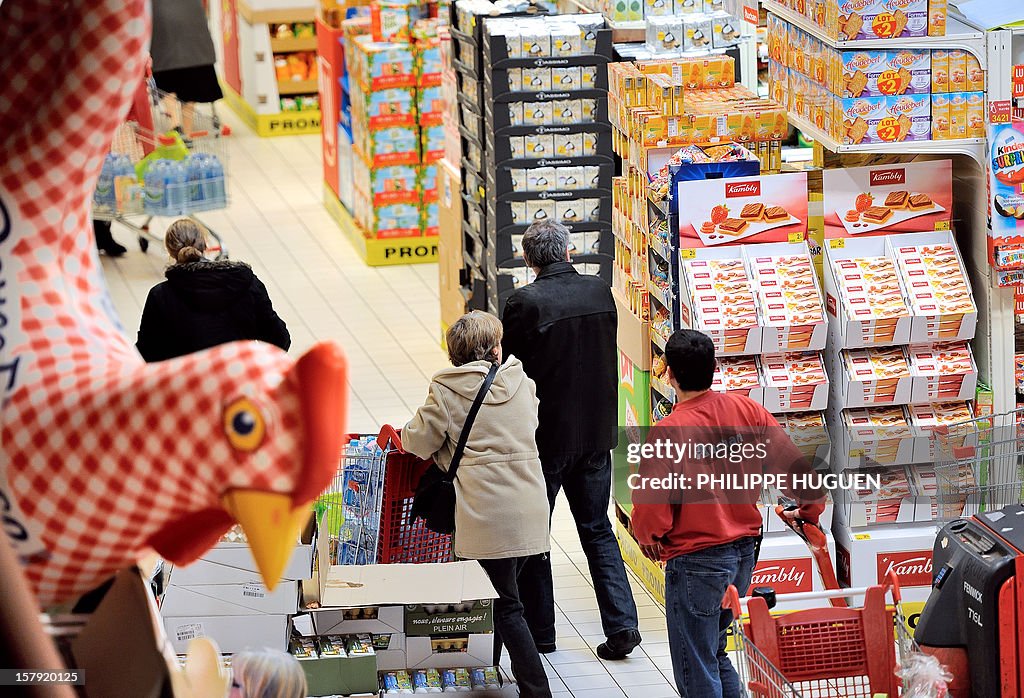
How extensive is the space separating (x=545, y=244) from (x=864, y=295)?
1.36 m

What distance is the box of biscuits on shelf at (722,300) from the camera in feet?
19.5

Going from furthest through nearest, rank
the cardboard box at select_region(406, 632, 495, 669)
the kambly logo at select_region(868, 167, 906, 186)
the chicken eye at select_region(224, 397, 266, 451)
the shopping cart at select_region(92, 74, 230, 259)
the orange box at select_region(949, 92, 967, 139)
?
the shopping cart at select_region(92, 74, 230, 259) < the kambly logo at select_region(868, 167, 906, 186) < the orange box at select_region(949, 92, 967, 139) < the cardboard box at select_region(406, 632, 495, 669) < the chicken eye at select_region(224, 397, 266, 451)

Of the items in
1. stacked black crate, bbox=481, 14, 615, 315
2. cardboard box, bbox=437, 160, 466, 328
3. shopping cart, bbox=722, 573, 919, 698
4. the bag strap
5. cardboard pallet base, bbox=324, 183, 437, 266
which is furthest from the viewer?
cardboard pallet base, bbox=324, 183, 437, 266

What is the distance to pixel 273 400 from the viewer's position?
35.6 inches

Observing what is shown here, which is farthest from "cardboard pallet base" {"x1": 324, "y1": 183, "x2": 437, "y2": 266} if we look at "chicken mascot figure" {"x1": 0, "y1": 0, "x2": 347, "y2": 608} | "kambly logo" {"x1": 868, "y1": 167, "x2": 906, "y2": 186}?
"chicken mascot figure" {"x1": 0, "y1": 0, "x2": 347, "y2": 608}

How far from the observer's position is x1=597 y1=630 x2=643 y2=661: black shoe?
6027mm

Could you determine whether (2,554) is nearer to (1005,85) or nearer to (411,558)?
(411,558)

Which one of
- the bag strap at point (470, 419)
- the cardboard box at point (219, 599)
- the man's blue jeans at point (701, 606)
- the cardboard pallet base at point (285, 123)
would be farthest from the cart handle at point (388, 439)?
the cardboard pallet base at point (285, 123)

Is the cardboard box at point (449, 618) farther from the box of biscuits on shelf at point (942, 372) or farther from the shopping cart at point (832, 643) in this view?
the box of biscuits on shelf at point (942, 372)

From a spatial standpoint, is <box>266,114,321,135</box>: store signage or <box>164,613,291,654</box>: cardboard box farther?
<box>266,114,321,135</box>: store signage

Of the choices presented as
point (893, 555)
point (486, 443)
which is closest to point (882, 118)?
point (893, 555)

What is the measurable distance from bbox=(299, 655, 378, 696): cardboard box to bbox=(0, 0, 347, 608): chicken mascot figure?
4219 mm

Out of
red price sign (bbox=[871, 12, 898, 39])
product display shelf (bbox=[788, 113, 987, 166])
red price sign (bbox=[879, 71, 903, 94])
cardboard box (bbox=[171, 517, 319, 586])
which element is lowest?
cardboard box (bbox=[171, 517, 319, 586])

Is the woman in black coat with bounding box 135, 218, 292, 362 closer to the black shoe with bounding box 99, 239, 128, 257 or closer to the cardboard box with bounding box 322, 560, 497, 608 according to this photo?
the cardboard box with bounding box 322, 560, 497, 608
